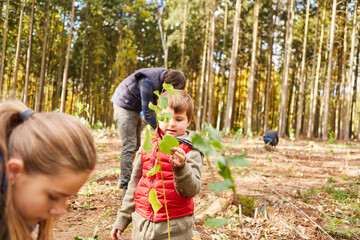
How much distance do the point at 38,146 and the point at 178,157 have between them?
2.33ft

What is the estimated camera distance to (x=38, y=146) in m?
1.00

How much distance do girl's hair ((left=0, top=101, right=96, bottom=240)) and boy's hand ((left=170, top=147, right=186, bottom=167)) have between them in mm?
493

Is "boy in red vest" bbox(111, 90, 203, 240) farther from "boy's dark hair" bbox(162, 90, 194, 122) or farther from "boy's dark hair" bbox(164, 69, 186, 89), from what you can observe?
"boy's dark hair" bbox(164, 69, 186, 89)

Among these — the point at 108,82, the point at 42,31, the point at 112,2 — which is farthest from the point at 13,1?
the point at 108,82

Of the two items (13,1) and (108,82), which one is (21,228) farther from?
(108,82)

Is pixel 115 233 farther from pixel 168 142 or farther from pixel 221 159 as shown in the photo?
pixel 221 159

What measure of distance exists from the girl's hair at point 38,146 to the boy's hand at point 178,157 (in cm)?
49

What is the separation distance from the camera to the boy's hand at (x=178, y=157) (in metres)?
1.50

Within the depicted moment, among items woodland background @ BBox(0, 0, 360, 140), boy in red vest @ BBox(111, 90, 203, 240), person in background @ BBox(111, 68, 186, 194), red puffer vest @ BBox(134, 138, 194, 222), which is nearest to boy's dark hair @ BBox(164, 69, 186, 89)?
person in background @ BBox(111, 68, 186, 194)

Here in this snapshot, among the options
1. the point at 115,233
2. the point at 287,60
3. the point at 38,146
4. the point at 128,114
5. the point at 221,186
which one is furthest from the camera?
the point at 287,60

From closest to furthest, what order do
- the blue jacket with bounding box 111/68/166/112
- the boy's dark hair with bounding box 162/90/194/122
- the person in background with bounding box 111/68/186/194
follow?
the boy's dark hair with bounding box 162/90/194/122, the blue jacket with bounding box 111/68/166/112, the person in background with bounding box 111/68/186/194

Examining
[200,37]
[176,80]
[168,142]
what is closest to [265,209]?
[176,80]

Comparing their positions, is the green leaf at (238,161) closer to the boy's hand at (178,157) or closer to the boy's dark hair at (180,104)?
the boy's hand at (178,157)

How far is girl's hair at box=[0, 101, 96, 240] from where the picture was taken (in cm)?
97
